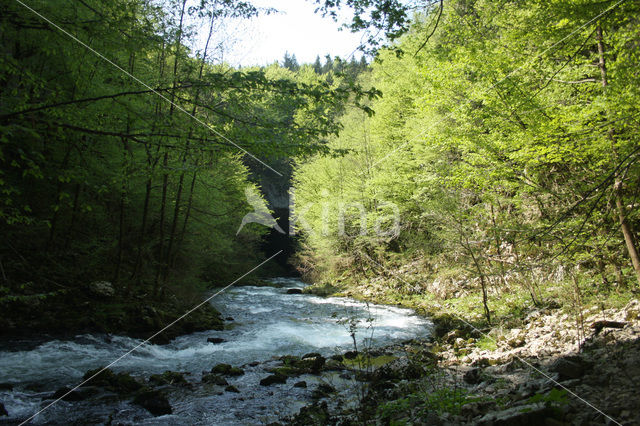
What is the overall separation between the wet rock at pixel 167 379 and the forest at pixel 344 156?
16cm

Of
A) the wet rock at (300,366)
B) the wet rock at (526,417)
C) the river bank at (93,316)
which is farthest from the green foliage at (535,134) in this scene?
the river bank at (93,316)

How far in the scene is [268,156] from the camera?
4922mm

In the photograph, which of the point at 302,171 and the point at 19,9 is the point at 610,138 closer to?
the point at 19,9

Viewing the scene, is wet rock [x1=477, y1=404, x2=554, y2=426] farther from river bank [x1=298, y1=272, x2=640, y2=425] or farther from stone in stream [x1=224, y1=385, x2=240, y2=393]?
stone in stream [x1=224, y1=385, x2=240, y2=393]

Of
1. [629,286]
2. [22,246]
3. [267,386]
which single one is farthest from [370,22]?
[22,246]

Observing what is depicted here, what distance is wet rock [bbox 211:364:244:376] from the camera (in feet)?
22.5

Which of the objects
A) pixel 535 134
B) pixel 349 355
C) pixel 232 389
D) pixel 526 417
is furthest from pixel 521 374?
pixel 232 389

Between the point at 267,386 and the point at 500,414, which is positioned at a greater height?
the point at 500,414

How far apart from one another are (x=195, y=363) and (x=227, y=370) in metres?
0.97

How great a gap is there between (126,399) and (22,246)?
5894 mm

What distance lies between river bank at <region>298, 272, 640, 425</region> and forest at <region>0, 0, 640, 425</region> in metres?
0.04

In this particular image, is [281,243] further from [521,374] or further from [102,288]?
[521,374]

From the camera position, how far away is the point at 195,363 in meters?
7.46

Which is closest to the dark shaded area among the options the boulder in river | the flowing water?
the flowing water
